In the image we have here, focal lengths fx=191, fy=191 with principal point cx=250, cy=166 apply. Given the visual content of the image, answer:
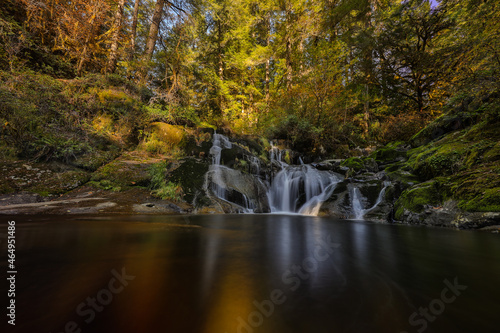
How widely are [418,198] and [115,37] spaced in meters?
14.1

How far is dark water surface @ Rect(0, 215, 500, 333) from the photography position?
1.04 metres

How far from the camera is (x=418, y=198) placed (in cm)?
578

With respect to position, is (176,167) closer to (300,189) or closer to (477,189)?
(300,189)

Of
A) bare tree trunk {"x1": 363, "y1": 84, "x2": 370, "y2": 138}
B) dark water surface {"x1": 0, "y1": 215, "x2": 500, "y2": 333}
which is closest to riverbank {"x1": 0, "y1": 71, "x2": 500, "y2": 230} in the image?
bare tree trunk {"x1": 363, "y1": 84, "x2": 370, "y2": 138}

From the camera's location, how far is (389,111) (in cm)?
1477

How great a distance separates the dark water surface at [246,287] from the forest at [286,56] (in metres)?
6.76

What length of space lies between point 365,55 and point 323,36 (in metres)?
4.93

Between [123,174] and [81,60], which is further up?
[81,60]

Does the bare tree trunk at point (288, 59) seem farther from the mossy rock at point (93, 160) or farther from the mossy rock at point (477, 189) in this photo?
the mossy rock at point (93, 160)

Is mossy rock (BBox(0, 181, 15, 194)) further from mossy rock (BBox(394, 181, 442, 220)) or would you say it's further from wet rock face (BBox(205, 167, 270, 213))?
mossy rock (BBox(394, 181, 442, 220))

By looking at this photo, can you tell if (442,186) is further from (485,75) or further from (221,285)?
(221,285)

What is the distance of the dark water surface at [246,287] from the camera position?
104 cm

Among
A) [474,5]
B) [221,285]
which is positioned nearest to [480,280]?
[221,285]

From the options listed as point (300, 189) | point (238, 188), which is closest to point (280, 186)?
point (300, 189)
